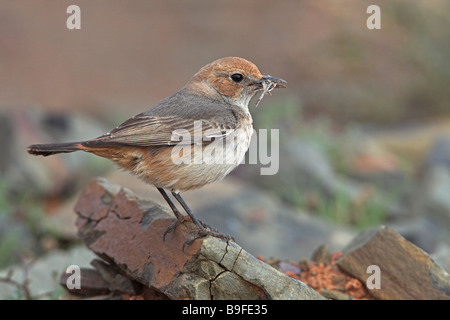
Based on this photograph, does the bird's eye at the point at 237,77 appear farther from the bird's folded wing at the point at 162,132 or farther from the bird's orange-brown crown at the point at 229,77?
the bird's folded wing at the point at 162,132

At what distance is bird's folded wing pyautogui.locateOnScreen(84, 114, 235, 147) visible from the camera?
17.8ft

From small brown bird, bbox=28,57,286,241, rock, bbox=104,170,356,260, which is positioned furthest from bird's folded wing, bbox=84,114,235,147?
rock, bbox=104,170,356,260

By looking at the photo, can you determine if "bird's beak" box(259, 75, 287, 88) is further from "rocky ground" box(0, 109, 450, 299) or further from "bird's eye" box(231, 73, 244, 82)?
"rocky ground" box(0, 109, 450, 299)

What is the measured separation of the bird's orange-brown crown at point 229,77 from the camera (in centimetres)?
596

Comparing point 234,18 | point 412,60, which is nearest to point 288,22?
point 234,18

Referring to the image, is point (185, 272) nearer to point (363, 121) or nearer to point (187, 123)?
point (187, 123)

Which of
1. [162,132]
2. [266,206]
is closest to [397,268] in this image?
[162,132]

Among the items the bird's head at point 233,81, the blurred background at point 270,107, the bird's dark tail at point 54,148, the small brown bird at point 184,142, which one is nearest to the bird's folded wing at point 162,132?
the small brown bird at point 184,142

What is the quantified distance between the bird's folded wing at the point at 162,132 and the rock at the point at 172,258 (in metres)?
0.75

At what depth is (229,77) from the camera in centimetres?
600

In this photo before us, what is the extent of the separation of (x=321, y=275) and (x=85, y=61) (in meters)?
13.7

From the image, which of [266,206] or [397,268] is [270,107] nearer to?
[266,206]

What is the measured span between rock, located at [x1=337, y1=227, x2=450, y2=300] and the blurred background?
1386 mm

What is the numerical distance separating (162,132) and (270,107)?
26.0ft
